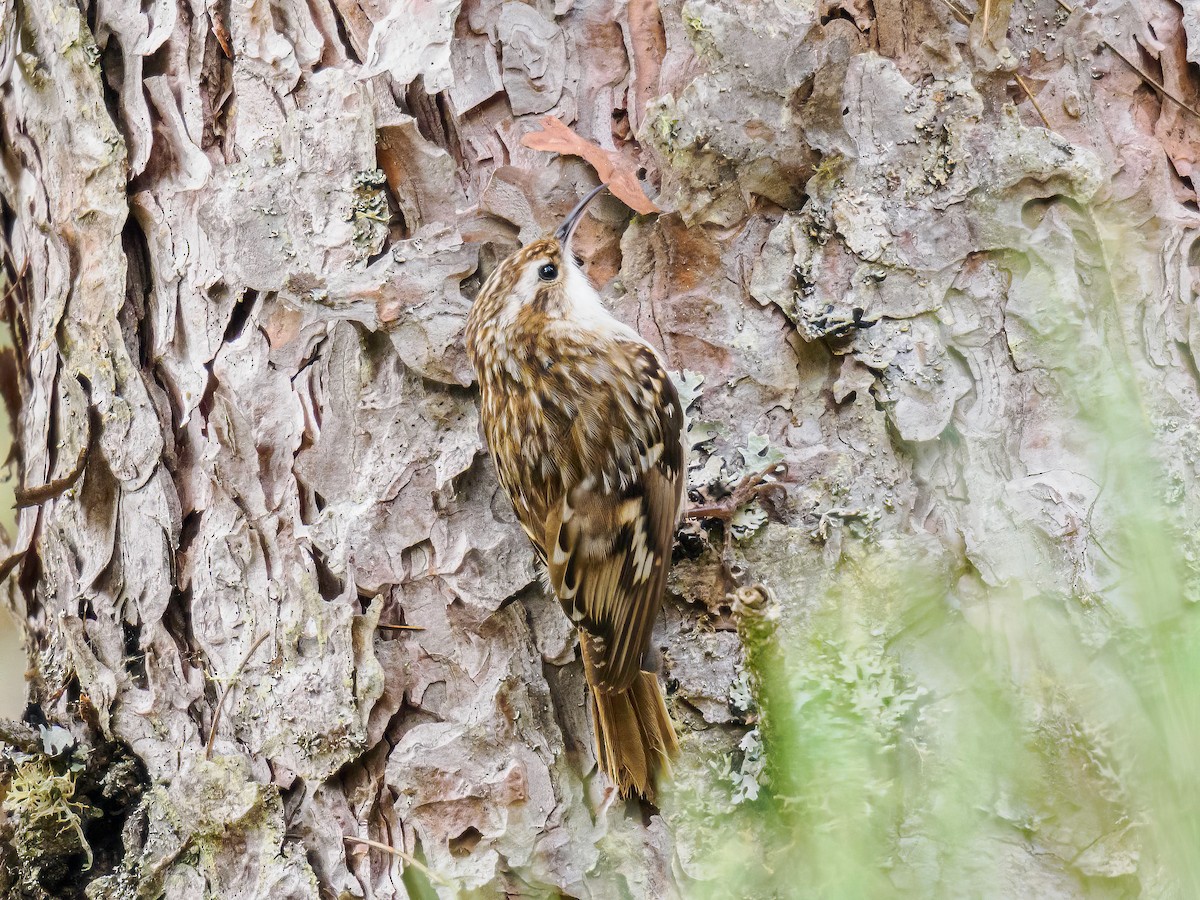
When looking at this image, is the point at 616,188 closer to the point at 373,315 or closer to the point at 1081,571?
the point at 373,315

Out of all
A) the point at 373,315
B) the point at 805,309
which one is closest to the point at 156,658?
the point at 373,315

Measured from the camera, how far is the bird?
5.51ft

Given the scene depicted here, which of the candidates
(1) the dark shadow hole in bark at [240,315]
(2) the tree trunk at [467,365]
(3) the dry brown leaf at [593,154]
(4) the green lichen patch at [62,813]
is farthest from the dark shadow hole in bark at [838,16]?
(4) the green lichen patch at [62,813]

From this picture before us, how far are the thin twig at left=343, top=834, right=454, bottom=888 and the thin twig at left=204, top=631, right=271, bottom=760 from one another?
32cm

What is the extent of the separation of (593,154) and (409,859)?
4.14 ft

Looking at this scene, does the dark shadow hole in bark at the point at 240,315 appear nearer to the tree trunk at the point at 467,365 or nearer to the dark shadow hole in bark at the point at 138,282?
the tree trunk at the point at 467,365

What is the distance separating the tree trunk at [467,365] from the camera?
169 centimetres

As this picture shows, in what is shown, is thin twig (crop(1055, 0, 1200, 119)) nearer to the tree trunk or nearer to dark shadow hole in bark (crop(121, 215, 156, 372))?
the tree trunk

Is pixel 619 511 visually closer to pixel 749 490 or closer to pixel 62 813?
pixel 749 490

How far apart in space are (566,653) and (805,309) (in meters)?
0.74

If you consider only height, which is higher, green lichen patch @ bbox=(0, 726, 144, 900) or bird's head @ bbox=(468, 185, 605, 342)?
bird's head @ bbox=(468, 185, 605, 342)

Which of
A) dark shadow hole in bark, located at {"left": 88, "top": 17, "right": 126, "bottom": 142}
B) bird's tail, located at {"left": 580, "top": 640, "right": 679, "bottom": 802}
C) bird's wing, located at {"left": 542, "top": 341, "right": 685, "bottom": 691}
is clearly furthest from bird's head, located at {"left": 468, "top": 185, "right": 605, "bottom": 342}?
dark shadow hole in bark, located at {"left": 88, "top": 17, "right": 126, "bottom": 142}

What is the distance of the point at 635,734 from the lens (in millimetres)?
1667

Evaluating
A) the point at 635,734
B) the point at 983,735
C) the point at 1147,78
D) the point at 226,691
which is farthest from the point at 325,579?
the point at 1147,78
